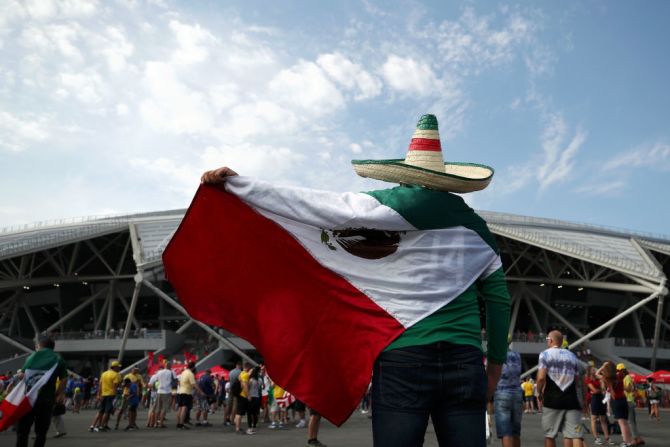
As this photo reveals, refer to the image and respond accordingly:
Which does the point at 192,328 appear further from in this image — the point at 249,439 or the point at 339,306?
the point at 339,306

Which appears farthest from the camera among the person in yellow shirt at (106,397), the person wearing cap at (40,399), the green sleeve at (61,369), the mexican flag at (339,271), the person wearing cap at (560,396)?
the person in yellow shirt at (106,397)

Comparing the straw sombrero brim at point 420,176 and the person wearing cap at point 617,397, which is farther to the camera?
the person wearing cap at point 617,397

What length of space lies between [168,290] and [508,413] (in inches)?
1807

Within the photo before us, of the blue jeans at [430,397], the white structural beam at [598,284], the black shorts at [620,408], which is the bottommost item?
the blue jeans at [430,397]

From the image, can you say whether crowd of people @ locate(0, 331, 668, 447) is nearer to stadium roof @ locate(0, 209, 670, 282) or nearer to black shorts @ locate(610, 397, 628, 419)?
black shorts @ locate(610, 397, 628, 419)

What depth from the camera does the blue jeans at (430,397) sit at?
2395 mm

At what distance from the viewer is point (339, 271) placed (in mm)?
2893

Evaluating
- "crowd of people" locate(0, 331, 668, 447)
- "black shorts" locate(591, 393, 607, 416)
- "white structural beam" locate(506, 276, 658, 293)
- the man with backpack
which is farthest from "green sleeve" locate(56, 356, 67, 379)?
"white structural beam" locate(506, 276, 658, 293)

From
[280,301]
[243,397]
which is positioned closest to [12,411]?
[280,301]

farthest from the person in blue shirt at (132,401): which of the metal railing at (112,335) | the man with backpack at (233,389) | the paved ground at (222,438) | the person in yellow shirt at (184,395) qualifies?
the metal railing at (112,335)

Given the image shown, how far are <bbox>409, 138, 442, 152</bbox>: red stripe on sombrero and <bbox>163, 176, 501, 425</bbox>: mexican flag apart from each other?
24 centimetres

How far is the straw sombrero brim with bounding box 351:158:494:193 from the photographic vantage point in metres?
2.70

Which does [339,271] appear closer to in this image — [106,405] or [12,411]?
[12,411]

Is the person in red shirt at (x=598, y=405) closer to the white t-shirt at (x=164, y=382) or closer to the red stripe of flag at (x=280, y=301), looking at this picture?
the white t-shirt at (x=164, y=382)
